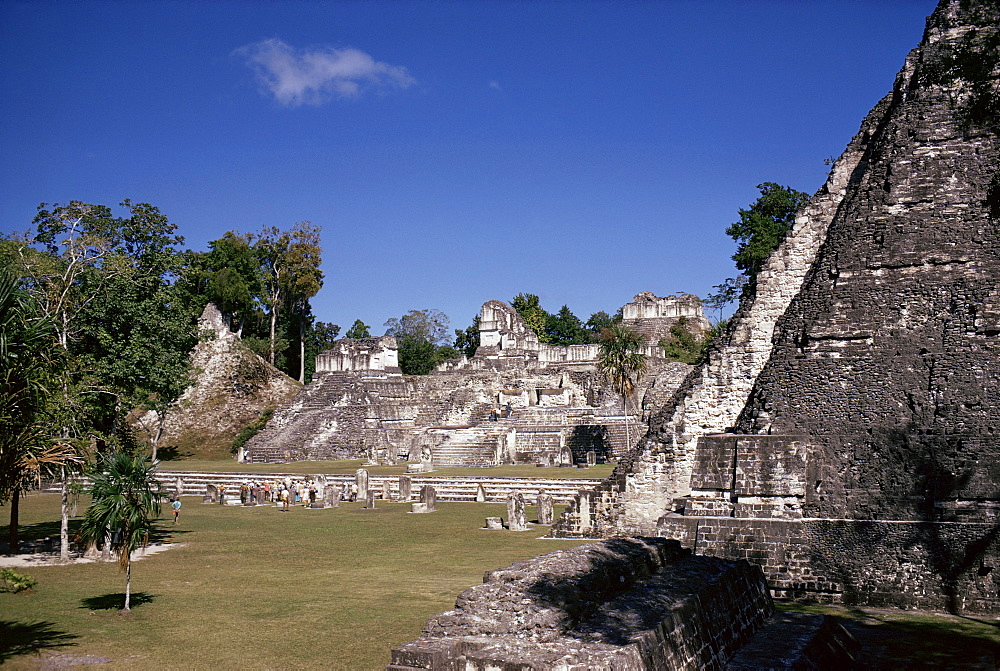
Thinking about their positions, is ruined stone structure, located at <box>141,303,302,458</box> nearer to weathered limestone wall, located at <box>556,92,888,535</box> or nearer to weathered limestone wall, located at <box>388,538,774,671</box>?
weathered limestone wall, located at <box>556,92,888,535</box>

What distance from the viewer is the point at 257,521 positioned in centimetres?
1986

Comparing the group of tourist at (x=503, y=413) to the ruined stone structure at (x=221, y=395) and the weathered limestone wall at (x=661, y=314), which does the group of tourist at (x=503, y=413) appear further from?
the weathered limestone wall at (x=661, y=314)

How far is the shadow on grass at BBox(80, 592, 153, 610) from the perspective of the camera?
33.4 feet

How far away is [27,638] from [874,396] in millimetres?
11073

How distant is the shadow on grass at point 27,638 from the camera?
26.7 ft

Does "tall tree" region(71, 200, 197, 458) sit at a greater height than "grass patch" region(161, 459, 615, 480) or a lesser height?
greater

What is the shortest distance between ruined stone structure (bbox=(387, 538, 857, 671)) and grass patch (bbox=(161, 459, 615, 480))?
16.0 meters

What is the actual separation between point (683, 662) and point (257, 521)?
16.0 metres

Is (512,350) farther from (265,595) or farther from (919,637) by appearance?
(919,637)

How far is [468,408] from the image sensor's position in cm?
3712

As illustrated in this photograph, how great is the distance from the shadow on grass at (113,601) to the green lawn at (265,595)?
0.03 meters

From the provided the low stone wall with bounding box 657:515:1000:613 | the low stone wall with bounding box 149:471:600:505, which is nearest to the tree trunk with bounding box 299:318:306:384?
the low stone wall with bounding box 149:471:600:505

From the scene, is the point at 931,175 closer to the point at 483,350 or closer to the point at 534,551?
the point at 534,551

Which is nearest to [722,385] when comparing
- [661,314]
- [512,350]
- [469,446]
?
[469,446]
